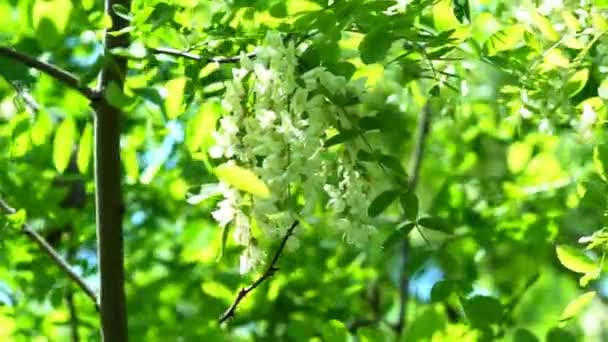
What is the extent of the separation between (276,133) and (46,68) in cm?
38

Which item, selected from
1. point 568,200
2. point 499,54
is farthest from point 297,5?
point 568,200

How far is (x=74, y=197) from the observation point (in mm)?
2969

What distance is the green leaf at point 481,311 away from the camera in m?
1.74

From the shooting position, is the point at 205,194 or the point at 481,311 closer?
the point at 205,194

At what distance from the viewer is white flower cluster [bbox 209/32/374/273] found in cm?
138

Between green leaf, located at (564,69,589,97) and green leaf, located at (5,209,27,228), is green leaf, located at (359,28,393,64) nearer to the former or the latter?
green leaf, located at (564,69,589,97)

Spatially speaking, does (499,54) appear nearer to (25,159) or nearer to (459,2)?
(459,2)

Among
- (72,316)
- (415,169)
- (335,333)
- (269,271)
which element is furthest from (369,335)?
(415,169)

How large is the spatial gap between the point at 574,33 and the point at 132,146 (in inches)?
43.4

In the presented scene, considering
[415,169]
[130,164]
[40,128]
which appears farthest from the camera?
[415,169]

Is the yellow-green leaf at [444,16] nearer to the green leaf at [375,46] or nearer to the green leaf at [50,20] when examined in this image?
the green leaf at [375,46]

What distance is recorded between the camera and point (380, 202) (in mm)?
1535

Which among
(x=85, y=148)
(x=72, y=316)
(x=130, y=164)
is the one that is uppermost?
(x=85, y=148)

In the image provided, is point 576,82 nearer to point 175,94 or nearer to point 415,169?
point 175,94
